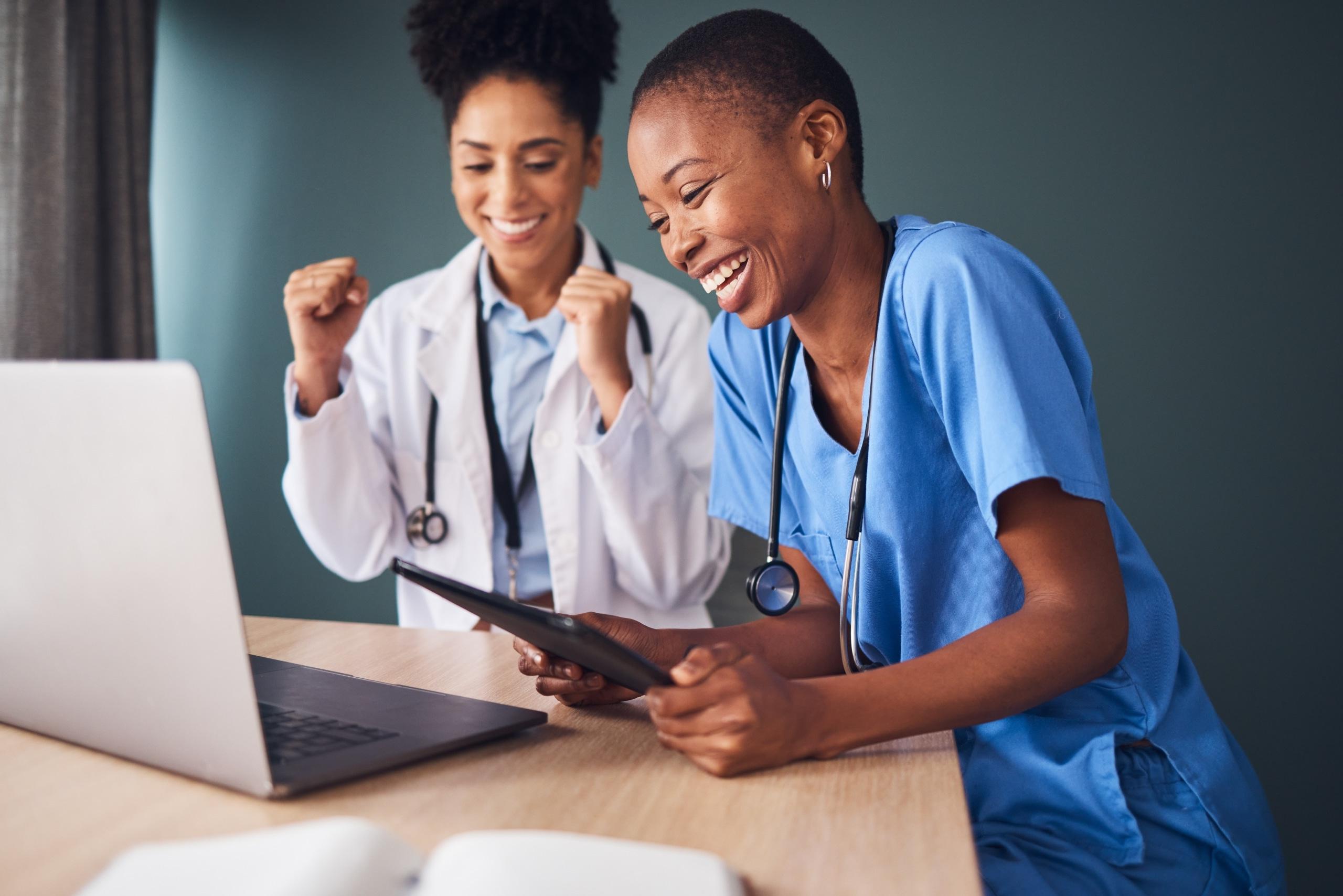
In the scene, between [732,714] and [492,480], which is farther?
[492,480]

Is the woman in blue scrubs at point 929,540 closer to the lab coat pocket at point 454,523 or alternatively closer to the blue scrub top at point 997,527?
the blue scrub top at point 997,527

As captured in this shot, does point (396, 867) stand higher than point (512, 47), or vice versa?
point (512, 47)

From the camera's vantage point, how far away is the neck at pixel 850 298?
3.33 ft

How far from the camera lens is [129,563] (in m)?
0.58

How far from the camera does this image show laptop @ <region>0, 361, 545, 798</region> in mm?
541

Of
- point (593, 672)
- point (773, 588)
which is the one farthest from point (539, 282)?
point (593, 672)

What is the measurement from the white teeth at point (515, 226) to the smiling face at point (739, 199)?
0.89 m

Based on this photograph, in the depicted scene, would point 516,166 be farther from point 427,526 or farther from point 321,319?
point 427,526

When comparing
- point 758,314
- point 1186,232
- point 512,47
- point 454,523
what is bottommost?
point 454,523

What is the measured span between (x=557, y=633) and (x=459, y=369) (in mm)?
1282

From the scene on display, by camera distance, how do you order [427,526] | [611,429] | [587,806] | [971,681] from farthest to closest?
[427,526] → [611,429] → [971,681] → [587,806]

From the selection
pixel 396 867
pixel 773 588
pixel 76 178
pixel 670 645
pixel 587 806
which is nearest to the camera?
pixel 396 867

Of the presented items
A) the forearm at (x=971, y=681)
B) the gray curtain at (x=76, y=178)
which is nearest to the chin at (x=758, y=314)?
the forearm at (x=971, y=681)

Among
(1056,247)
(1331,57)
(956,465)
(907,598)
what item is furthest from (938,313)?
(1331,57)
